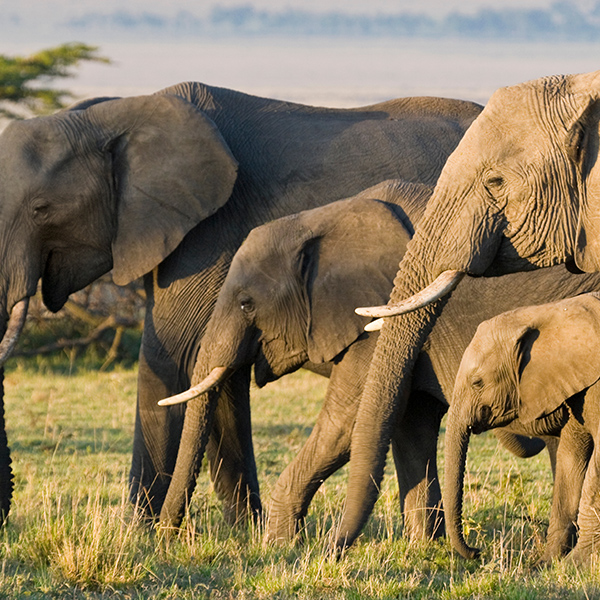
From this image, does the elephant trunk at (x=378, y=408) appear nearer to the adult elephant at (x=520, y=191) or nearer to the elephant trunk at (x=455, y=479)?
the elephant trunk at (x=455, y=479)

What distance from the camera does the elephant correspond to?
6.07 meters

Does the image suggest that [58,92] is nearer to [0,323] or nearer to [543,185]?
[0,323]

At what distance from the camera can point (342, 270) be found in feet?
20.3

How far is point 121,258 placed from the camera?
7098 millimetres

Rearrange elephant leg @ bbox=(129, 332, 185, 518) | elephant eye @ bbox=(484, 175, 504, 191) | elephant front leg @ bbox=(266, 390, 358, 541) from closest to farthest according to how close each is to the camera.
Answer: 1. elephant eye @ bbox=(484, 175, 504, 191)
2. elephant front leg @ bbox=(266, 390, 358, 541)
3. elephant leg @ bbox=(129, 332, 185, 518)

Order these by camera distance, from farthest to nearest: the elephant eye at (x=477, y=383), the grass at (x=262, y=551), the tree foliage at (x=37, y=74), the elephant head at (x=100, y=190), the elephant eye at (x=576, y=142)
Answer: the tree foliage at (x=37, y=74) < the elephant head at (x=100, y=190) < the elephant eye at (x=477, y=383) < the grass at (x=262, y=551) < the elephant eye at (x=576, y=142)

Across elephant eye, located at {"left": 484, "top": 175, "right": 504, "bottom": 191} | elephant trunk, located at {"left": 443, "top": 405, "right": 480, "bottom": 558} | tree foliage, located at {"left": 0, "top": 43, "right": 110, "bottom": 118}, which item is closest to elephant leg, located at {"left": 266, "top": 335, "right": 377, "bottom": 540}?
elephant trunk, located at {"left": 443, "top": 405, "right": 480, "bottom": 558}

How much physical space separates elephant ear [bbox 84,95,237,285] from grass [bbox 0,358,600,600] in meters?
1.54

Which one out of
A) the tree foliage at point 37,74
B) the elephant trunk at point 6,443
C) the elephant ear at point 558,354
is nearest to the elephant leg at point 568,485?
the elephant ear at point 558,354

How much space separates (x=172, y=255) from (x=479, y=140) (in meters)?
2.75

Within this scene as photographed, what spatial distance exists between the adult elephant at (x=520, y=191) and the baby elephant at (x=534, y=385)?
41 cm

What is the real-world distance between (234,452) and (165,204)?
148 cm

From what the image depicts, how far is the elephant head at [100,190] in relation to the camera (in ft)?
22.5

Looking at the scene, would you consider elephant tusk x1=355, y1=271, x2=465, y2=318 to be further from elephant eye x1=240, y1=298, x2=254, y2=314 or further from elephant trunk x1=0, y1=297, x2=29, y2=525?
elephant trunk x1=0, y1=297, x2=29, y2=525
